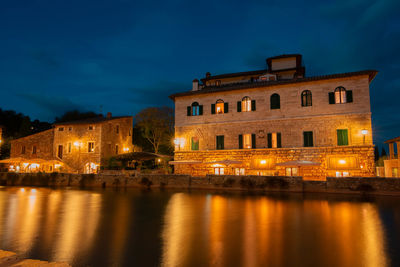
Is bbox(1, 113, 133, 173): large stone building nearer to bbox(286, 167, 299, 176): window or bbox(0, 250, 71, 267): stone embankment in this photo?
bbox(286, 167, 299, 176): window

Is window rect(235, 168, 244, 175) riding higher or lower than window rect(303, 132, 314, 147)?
lower

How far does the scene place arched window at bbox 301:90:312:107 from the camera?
21.2 metres

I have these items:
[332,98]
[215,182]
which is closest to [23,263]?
[215,182]

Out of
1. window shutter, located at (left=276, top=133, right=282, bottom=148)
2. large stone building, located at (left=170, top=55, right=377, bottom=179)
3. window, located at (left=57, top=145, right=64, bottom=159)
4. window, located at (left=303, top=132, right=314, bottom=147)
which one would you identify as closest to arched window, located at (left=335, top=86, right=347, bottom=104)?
large stone building, located at (left=170, top=55, right=377, bottom=179)

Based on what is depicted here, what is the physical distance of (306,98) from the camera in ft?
69.9

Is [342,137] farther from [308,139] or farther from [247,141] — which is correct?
[247,141]

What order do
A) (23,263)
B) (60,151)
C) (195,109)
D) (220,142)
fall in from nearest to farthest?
1. (23,263)
2. (220,142)
3. (195,109)
4. (60,151)

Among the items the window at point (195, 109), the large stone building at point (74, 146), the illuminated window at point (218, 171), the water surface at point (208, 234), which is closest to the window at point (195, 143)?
the window at point (195, 109)

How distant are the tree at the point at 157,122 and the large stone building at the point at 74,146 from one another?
2.78m

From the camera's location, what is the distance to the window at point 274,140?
70.9 ft

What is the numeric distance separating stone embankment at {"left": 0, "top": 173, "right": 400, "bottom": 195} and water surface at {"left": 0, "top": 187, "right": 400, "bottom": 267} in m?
3.48

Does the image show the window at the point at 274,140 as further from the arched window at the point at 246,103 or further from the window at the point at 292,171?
the arched window at the point at 246,103

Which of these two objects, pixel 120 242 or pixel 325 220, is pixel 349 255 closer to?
pixel 325 220

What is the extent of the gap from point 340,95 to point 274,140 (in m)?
6.41
